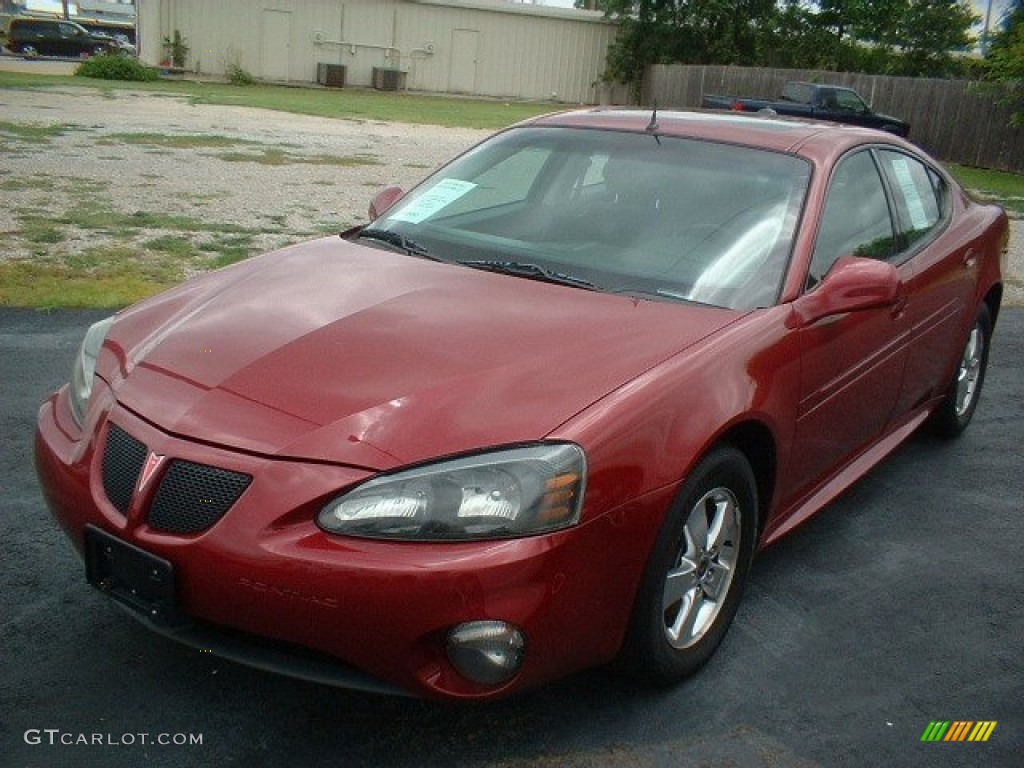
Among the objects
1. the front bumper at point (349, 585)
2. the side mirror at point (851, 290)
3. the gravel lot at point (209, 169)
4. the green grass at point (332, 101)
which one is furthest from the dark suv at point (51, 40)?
the front bumper at point (349, 585)

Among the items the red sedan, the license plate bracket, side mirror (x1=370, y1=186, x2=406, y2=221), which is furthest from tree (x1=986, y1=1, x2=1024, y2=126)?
the license plate bracket

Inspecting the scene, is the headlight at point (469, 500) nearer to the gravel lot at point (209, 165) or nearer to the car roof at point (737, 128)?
the car roof at point (737, 128)

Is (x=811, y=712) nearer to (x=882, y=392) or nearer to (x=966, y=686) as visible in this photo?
(x=966, y=686)

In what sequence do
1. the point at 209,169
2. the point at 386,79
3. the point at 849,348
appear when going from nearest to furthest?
the point at 849,348, the point at 209,169, the point at 386,79

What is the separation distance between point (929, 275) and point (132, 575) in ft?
10.5

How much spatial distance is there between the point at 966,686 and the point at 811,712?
0.53 m

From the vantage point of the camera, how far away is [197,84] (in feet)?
116

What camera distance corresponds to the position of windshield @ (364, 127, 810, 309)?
3.65m

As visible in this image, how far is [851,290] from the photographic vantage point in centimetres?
364

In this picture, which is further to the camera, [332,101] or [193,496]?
[332,101]

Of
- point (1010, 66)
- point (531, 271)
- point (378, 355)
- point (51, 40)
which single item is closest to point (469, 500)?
point (378, 355)

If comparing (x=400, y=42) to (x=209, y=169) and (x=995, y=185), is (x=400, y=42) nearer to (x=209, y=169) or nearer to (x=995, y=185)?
(x=995, y=185)

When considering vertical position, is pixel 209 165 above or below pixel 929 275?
below

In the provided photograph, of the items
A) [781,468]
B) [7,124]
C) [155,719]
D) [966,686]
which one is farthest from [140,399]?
[7,124]
